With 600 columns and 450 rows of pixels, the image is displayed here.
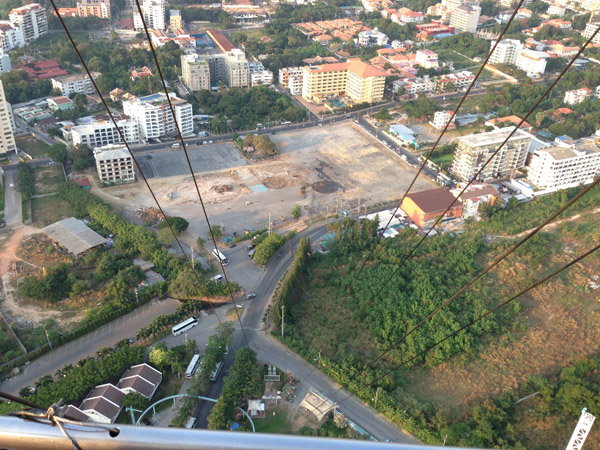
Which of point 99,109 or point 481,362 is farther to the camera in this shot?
point 99,109

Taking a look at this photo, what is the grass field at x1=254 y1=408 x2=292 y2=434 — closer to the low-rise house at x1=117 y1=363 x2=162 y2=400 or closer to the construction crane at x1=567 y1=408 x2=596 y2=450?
the low-rise house at x1=117 y1=363 x2=162 y2=400

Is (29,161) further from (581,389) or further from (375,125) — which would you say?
(581,389)

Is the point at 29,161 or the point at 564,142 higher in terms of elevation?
the point at 564,142

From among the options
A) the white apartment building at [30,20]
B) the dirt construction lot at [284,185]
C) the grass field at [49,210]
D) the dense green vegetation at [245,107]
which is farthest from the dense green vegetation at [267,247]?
the white apartment building at [30,20]

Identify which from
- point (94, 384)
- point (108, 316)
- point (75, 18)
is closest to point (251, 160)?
point (108, 316)

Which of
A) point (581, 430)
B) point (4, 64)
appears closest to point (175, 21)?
point (4, 64)

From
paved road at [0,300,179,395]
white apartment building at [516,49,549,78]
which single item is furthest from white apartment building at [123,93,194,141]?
white apartment building at [516,49,549,78]

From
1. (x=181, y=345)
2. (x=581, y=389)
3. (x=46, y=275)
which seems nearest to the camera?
(x=581, y=389)
